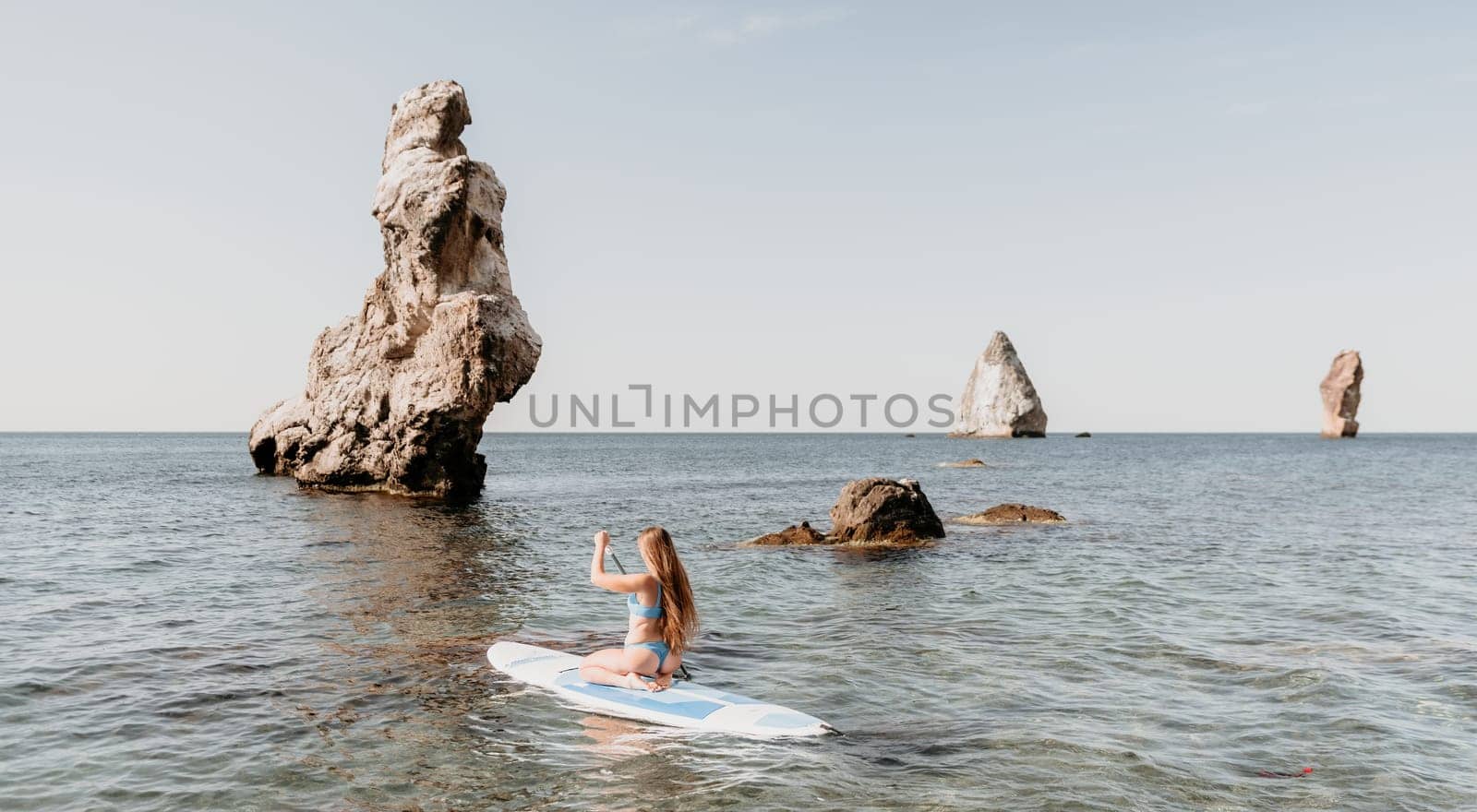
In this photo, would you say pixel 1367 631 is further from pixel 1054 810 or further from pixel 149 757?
pixel 149 757

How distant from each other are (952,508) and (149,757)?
33.1 meters

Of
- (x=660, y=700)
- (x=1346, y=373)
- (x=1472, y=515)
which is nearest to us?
(x=660, y=700)

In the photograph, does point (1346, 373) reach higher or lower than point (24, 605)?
higher

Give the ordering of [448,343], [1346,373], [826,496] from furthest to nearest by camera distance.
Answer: [1346,373], [826,496], [448,343]

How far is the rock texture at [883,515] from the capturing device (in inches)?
1015

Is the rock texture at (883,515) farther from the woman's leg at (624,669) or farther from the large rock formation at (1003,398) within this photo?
the large rock formation at (1003,398)

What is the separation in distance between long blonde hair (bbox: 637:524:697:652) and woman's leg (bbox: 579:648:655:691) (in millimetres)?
321

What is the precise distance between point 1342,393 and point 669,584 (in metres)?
174

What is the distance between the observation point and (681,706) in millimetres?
9961

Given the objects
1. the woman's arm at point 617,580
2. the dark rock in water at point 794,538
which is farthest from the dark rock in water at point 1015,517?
the woman's arm at point 617,580

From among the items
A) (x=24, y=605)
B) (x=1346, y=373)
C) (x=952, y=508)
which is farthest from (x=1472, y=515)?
(x=1346, y=373)

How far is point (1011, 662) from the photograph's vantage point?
1275cm

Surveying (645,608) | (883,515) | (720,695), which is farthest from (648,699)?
(883,515)

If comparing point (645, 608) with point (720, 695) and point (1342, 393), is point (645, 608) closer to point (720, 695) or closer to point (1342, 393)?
point (720, 695)
